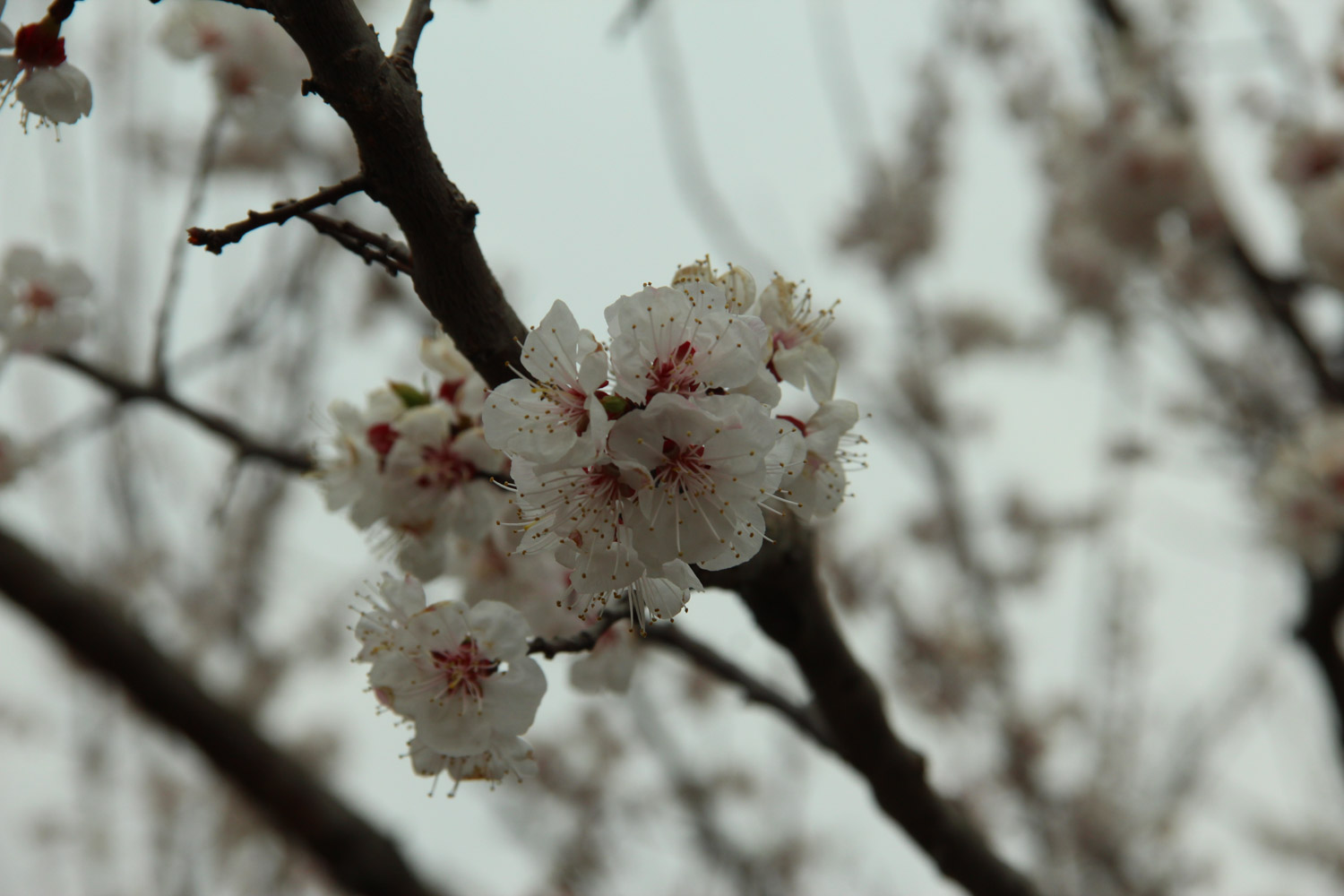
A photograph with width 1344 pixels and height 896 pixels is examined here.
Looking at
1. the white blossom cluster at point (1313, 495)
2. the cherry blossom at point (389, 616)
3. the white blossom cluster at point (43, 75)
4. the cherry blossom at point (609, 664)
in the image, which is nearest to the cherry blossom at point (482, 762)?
the cherry blossom at point (389, 616)

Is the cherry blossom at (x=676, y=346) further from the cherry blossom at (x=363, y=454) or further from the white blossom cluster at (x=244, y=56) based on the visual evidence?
the white blossom cluster at (x=244, y=56)

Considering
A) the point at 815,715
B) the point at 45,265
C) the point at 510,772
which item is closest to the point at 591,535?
the point at 510,772

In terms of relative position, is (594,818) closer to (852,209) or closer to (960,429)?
(960,429)

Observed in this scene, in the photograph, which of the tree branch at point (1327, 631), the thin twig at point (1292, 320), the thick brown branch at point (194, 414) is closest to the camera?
the thick brown branch at point (194, 414)

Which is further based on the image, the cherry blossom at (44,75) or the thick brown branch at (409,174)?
the cherry blossom at (44,75)

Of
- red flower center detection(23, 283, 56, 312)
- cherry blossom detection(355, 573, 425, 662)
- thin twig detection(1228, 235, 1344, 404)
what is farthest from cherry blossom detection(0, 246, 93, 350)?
thin twig detection(1228, 235, 1344, 404)

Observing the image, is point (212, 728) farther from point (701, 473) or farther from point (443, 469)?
point (701, 473)
